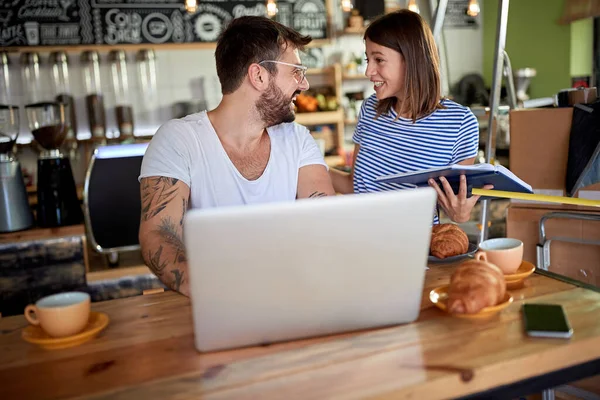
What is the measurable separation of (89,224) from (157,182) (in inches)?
38.1

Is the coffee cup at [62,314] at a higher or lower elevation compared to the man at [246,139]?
lower

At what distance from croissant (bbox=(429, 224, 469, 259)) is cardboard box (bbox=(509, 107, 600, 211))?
954 mm

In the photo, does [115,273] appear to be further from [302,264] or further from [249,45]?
[302,264]

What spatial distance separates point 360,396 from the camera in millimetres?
755

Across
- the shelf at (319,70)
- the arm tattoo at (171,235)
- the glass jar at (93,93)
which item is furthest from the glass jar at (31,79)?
the arm tattoo at (171,235)

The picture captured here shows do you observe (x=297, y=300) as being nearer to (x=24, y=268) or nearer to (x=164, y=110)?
(x=24, y=268)

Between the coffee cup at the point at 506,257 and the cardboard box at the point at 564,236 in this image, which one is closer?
the coffee cup at the point at 506,257

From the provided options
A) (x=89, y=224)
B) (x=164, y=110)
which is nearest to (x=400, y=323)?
(x=89, y=224)

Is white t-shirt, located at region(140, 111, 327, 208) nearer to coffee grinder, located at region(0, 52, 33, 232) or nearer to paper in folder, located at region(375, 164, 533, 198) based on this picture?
paper in folder, located at region(375, 164, 533, 198)

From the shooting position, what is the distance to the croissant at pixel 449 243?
131cm

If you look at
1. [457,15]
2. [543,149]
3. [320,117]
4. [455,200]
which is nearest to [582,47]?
[457,15]

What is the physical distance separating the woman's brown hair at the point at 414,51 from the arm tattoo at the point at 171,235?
2.74ft

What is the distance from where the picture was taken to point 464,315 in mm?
987

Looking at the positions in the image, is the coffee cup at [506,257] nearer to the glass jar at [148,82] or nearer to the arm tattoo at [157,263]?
the arm tattoo at [157,263]
